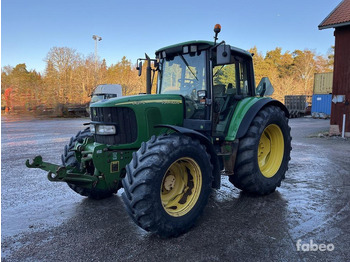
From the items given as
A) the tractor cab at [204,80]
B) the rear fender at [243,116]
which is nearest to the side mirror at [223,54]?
the tractor cab at [204,80]

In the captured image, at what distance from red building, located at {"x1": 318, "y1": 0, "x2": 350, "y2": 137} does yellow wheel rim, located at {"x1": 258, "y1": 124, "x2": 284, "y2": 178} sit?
8.73m

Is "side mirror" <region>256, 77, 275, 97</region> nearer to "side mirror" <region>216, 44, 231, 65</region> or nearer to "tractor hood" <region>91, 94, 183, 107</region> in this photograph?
"side mirror" <region>216, 44, 231, 65</region>

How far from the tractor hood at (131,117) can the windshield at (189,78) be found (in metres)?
0.45

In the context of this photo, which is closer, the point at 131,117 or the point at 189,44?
the point at 131,117

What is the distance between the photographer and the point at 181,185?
3604 mm

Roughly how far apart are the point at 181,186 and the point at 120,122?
115 centimetres

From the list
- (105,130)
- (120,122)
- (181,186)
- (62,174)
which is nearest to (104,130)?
(105,130)

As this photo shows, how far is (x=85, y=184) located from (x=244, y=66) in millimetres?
3311

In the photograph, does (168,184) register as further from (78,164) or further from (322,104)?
(322,104)

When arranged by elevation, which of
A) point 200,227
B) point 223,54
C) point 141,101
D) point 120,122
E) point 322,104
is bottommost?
point 200,227

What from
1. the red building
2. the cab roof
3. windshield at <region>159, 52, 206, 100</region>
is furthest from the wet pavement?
the red building

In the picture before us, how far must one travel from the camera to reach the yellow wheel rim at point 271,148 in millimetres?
5023

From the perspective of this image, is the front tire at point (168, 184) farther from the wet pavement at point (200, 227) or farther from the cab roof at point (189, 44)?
the cab roof at point (189, 44)

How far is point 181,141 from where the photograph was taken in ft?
10.7
